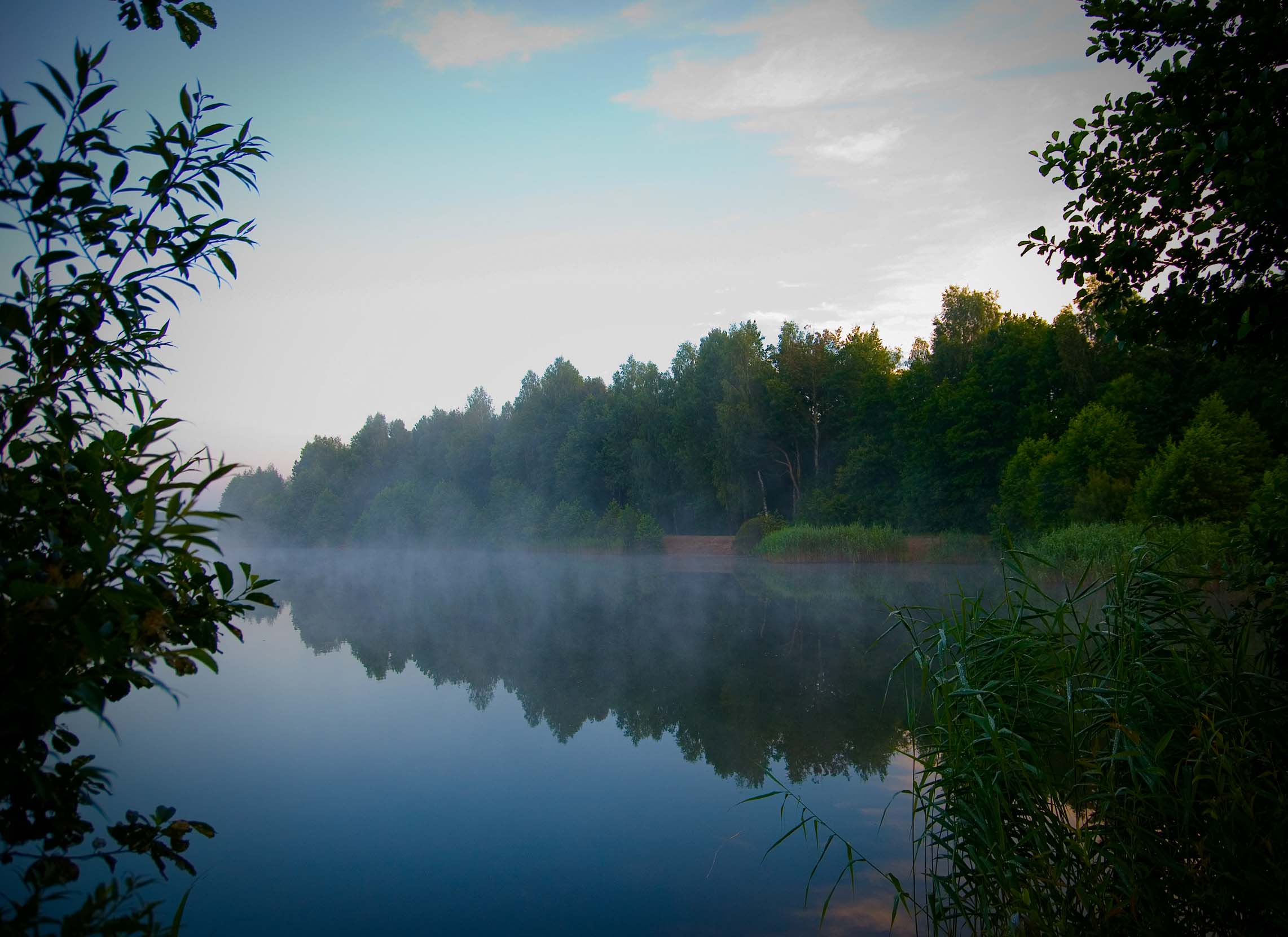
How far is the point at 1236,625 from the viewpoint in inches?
149

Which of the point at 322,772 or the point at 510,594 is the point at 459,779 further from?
the point at 510,594

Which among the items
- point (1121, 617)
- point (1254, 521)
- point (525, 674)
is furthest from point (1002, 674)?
point (525, 674)

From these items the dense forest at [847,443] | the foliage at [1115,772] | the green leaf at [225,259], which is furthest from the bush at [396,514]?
the green leaf at [225,259]

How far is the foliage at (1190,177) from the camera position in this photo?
10.5ft

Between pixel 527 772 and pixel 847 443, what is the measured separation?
110ft

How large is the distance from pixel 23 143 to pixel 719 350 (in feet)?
132

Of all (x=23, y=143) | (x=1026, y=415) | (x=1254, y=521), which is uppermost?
(x=1026, y=415)

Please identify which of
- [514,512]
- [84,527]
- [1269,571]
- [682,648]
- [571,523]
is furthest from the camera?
[514,512]

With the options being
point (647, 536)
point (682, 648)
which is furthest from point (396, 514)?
point (682, 648)

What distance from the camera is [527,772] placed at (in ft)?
23.0

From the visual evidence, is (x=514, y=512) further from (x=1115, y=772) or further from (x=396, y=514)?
(x=1115, y=772)

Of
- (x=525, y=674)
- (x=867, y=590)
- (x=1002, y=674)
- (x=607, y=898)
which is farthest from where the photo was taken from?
(x=867, y=590)

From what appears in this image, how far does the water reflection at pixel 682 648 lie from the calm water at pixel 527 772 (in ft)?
0.20

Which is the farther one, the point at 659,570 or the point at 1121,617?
the point at 659,570
